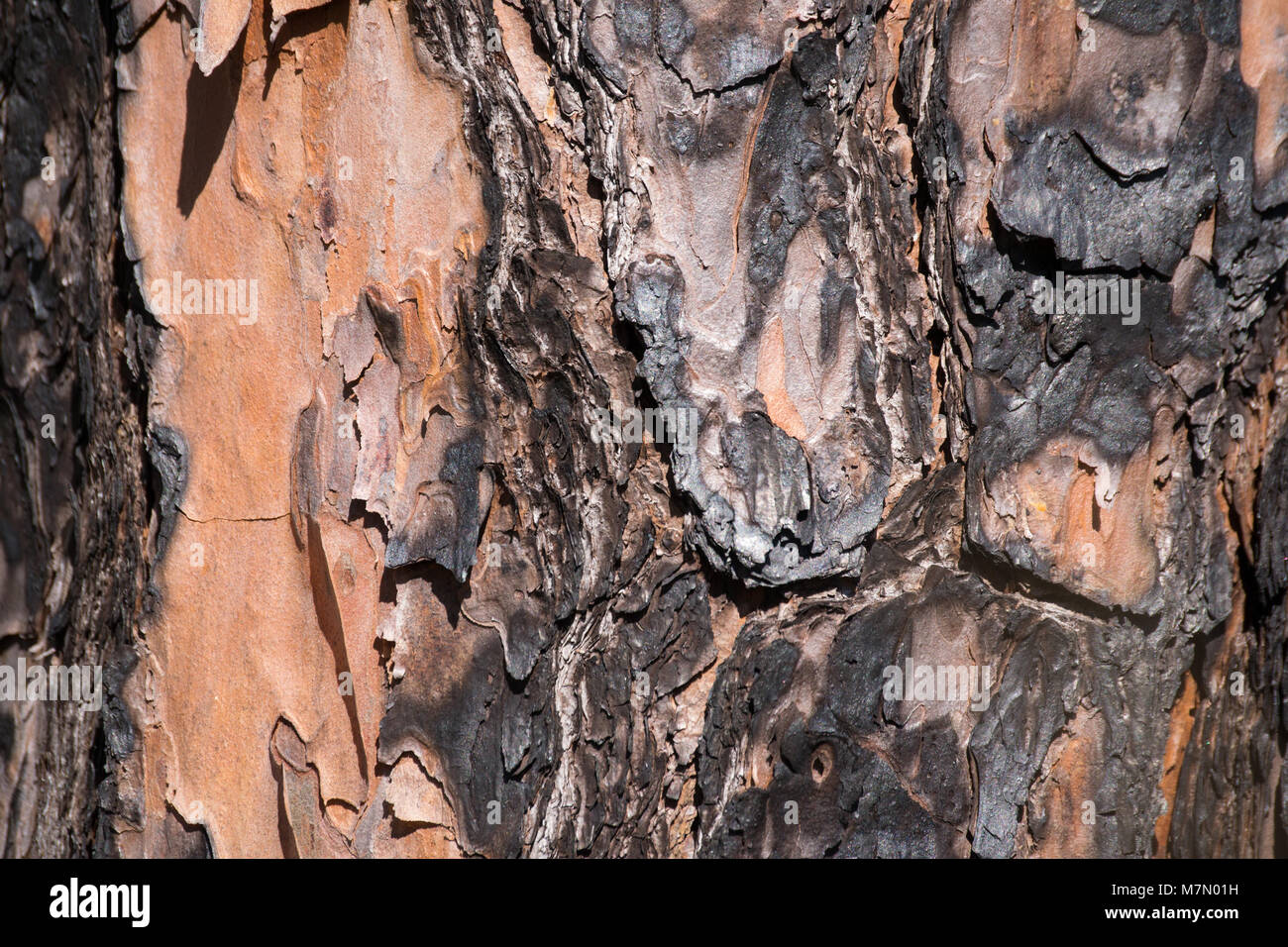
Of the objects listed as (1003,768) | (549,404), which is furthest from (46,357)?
(1003,768)

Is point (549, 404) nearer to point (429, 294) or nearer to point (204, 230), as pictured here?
point (429, 294)

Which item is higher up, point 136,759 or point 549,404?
point 549,404

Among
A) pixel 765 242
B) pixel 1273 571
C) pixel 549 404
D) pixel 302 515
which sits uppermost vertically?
pixel 765 242

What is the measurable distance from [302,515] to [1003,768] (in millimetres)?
1186

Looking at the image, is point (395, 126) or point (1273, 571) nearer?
point (395, 126)

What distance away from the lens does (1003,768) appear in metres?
1.34

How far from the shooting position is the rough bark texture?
1.29m

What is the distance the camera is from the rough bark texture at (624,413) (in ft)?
4.25

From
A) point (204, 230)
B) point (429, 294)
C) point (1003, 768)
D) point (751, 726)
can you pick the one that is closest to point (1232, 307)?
point (1003, 768)

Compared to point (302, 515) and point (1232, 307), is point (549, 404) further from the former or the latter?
point (1232, 307)

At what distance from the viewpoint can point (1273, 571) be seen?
1395 mm

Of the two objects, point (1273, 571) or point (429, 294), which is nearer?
point (429, 294)

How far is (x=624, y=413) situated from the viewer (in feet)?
4.40

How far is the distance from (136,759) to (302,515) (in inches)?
19.7
